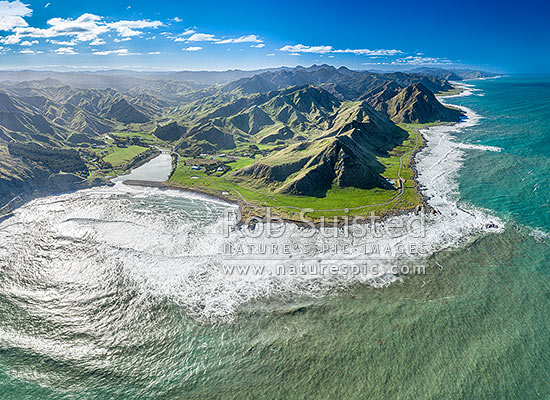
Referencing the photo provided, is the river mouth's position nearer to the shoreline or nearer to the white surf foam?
the shoreline

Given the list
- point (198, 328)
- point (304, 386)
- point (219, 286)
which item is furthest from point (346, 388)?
point (219, 286)

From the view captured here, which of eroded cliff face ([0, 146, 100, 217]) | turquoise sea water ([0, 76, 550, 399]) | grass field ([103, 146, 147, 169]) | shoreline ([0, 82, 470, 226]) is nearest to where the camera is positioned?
turquoise sea water ([0, 76, 550, 399])

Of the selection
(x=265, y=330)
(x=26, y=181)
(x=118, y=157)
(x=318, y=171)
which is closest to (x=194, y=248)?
(x=265, y=330)

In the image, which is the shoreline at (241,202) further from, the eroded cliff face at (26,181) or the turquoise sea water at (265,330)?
the turquoise sea water at (265,330)

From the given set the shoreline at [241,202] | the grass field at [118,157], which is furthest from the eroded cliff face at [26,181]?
the grass field at [118,157]

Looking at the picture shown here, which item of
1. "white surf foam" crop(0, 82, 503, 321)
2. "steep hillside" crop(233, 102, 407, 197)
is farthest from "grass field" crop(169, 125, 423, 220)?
"white surf foam" crop(0, 82, 503, 321)

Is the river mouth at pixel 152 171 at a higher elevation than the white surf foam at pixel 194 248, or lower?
higher
